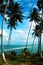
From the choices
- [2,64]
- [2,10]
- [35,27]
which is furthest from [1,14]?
→ [35,27]

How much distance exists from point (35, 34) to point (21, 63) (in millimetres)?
39897

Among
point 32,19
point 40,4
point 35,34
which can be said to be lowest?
point 35,34

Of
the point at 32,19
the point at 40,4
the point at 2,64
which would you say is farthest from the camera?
the point at 32,19

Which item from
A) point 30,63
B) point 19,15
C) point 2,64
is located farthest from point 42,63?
Result: point 19,15

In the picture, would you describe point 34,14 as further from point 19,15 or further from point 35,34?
point 35,34

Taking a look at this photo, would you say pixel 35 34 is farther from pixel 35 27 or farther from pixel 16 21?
pixel 16 21

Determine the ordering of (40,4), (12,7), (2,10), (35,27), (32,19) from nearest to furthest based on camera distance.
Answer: (2,10) → (40,4) → (12,7) → (32,19) → (35,27)

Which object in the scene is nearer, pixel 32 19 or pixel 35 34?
pixel 32 19

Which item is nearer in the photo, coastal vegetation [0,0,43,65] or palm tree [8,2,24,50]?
coastal vegetation [0,0,43,65]

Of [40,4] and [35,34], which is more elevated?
[40,4]

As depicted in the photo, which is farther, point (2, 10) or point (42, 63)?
point (2, 10)

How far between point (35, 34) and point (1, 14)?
3330 centimetres

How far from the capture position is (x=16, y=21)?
62.4 meters

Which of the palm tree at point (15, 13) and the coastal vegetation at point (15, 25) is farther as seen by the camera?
the palm tree at point (15, 13)
